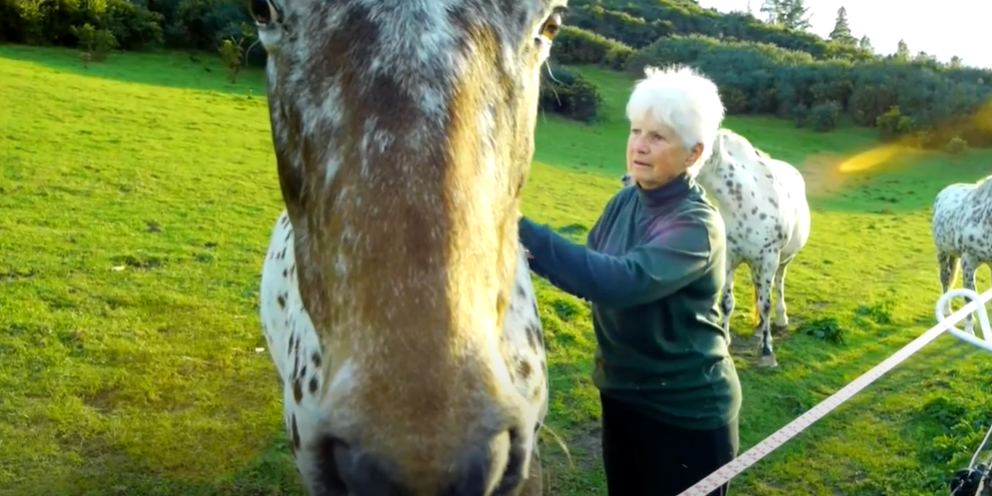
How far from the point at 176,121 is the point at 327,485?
53.8 ft

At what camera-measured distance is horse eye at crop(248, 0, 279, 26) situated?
1.93 meters

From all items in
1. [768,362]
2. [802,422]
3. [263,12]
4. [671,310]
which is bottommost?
[768,362]

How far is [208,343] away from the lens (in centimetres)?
628

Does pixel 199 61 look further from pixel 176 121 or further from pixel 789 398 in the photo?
pixel 789 398

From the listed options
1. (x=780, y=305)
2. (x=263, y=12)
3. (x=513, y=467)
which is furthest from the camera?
(x=780, y=305)

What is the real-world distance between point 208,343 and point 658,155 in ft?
15.3

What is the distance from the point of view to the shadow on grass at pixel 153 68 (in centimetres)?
2078

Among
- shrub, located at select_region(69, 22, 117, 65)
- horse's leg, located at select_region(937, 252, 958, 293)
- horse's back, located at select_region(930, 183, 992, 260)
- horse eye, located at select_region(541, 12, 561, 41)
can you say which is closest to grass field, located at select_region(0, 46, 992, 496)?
horse's leg, located at select_region(937, 252, 958, 293)

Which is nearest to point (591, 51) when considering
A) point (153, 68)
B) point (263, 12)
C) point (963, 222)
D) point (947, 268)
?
point (153, 68)

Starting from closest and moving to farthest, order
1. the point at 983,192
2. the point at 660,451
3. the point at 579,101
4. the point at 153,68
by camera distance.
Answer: the point at 660,451
the point at 983,192
the point at 153,68
the point at 579,101

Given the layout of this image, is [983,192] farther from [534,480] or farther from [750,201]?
[534,480]

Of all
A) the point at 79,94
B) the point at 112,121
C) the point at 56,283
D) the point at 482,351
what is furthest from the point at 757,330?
the point at 79,94

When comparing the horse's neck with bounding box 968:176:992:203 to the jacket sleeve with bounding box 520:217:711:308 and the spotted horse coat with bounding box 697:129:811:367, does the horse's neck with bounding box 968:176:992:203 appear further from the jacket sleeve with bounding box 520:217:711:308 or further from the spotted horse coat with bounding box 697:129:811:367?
the jacket sleeve with bounding box 520:217:711:308

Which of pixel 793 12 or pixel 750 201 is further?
pixel 793 12
